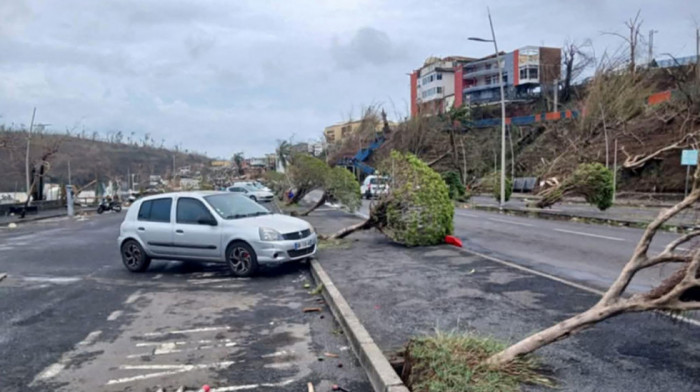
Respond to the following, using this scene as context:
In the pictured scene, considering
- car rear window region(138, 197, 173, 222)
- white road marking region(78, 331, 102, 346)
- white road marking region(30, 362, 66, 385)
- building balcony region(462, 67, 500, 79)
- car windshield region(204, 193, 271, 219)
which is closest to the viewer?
white road marking region(30, 362, 66, 385)

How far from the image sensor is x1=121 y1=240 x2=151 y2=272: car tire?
36.0 ft

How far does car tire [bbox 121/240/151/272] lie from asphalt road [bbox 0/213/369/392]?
0.18 meters

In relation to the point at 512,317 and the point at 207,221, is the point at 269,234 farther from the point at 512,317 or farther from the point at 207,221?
the point at 512,317

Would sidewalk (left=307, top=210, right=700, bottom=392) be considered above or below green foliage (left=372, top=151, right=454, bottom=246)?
below

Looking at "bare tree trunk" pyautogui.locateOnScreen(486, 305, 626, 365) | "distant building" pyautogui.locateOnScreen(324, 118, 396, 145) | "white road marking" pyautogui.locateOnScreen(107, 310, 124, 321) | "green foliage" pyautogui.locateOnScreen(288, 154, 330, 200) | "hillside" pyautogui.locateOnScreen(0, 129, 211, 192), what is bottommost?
"white road marking" pyautogui.locateOnScreen(107, 310, 124, 321)

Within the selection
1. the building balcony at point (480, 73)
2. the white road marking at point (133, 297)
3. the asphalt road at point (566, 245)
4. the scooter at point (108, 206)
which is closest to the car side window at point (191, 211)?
the white road marking at point (133, 297)

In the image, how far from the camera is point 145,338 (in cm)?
636

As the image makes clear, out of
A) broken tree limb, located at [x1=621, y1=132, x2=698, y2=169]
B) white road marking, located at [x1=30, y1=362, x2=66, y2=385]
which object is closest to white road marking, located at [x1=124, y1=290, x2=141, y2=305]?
white road marking, located at [x1=30, y1=362, x2=66, y2=385]

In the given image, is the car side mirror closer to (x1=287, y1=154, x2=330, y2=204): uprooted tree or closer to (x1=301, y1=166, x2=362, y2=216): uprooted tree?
(x1=301, y1=166, x2=362, y2=216): uprooted tree

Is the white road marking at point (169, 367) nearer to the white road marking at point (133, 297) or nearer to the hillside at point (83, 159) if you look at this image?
the white road marking at point (133, 297)

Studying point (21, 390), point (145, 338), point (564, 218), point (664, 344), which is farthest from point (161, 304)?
point (564, 218)

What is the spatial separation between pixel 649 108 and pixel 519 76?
3606 cm

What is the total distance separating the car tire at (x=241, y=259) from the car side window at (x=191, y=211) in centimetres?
81

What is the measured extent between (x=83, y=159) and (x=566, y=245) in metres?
69.4
